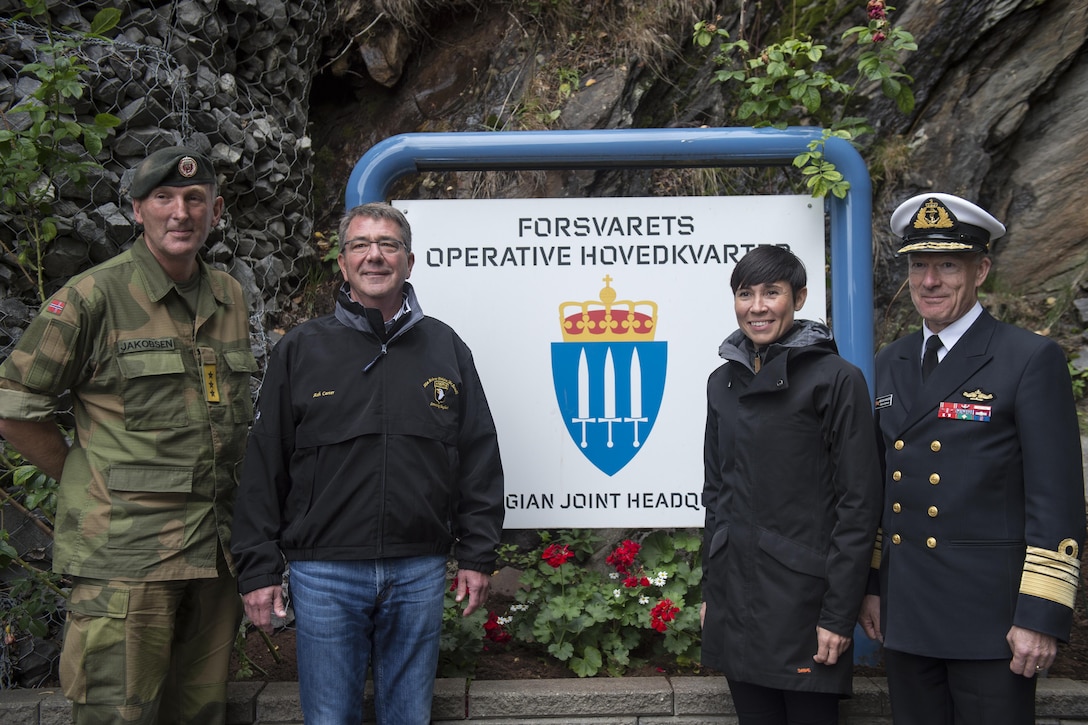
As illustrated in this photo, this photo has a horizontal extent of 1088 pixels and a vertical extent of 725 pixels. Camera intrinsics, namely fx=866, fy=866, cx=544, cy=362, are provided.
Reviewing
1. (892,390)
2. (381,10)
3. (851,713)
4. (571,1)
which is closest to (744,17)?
(571,1)

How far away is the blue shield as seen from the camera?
319 centimetres

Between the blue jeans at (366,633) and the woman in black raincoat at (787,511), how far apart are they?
80 centimetres

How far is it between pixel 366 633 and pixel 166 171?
1416 mm

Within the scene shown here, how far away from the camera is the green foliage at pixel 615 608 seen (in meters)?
3.15

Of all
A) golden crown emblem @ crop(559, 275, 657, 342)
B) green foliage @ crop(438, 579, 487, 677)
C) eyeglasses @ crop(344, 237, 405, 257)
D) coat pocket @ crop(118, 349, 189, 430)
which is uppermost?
eyeglasses @ crop(344, 237, 405, 257)

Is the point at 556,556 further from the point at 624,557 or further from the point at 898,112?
the point at 898,112

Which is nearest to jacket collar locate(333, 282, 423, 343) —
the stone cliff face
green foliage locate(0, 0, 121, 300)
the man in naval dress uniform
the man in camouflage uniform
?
the man in camouflage uniform

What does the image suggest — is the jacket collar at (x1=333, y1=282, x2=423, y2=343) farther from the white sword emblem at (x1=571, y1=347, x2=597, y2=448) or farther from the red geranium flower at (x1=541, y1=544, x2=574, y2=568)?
the red geranium flower at (x1=541, y1=544, x2=574, y2=568)

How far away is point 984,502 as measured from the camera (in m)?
2.12

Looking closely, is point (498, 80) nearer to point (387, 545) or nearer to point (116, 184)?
point (116, 184)

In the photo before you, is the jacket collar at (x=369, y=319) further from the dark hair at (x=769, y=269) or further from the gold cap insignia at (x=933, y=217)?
the gold cap insignia at (x=933, y=217)

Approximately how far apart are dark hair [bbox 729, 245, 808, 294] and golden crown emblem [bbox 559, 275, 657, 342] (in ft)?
2.72

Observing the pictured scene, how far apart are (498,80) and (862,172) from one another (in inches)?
108

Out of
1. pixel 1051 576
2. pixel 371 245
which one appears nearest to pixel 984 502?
pixel 1051 576
